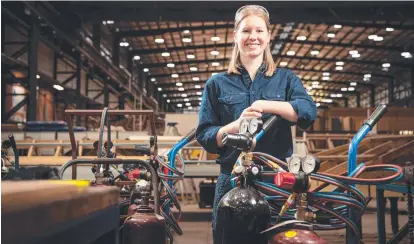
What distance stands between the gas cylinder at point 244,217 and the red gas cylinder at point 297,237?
0.07 meters

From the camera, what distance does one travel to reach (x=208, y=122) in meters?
1.82

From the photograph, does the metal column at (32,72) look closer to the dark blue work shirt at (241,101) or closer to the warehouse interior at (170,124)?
the warehouse interior at (170,124)

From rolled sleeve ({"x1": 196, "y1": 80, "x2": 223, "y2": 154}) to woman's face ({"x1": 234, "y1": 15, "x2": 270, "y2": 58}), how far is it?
0.64 feet

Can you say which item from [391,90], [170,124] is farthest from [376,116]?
[391,90]

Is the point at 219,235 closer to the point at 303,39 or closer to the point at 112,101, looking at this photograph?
the point at 303,39

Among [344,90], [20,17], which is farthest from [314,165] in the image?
[344,90]

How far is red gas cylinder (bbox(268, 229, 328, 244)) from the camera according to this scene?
3.72ft

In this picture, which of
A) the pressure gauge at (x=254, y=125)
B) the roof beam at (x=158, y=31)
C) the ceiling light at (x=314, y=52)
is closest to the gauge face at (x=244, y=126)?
the pressure gauge at (x=254, y=125)

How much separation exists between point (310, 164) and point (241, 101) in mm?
547

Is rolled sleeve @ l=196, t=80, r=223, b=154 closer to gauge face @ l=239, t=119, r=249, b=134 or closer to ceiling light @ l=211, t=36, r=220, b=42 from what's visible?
gauge face @ l=239, t=119, r=249, b=134

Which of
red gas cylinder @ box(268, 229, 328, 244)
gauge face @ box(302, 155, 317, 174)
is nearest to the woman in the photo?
gauge face @ box(302, 155, 317, 174)

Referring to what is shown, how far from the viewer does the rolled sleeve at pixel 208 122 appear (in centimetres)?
174

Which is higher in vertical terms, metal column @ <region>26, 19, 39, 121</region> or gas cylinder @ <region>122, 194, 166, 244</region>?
metal column @ <region>26, 19, 39, 121</region>

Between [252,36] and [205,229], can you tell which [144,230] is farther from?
[205,229]
